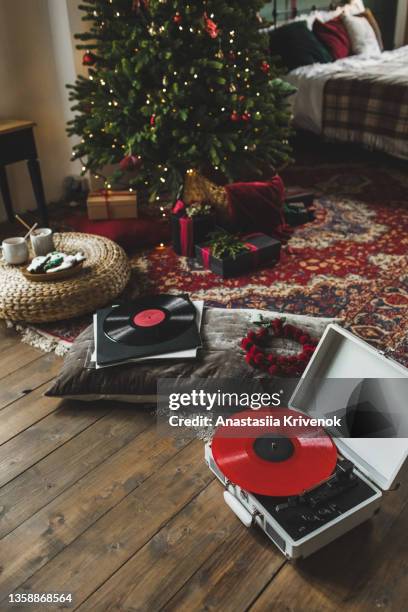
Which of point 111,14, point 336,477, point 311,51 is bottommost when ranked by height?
point 336,477

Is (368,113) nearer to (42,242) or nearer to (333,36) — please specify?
(333,36)

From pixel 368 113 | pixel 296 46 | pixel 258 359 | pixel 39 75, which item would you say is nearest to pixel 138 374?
pixel 258 359

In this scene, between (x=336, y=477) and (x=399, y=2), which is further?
(x=399, y=2)

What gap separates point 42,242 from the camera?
2188 millimetres

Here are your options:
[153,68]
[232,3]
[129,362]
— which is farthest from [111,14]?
[129,362]

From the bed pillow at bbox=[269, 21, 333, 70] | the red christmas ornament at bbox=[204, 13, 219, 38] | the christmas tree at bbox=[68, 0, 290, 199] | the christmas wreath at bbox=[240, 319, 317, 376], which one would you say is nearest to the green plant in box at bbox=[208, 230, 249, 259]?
the christmas tree at bbox=[68, 0, 290, 199]

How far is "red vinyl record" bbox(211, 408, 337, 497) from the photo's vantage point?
115cm

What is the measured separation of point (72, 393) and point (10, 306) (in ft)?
1.85

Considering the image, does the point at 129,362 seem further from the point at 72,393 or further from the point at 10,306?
the point at 10,306

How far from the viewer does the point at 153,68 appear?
101 inches

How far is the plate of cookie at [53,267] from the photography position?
2.03 m

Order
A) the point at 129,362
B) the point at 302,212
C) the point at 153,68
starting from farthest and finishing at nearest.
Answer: the point at 302,212, the point at 153,68, the point at 129,362

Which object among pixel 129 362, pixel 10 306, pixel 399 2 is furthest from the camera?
pixel 399 2

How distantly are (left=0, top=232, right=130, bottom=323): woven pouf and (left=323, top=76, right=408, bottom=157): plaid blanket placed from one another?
93.1 inches
